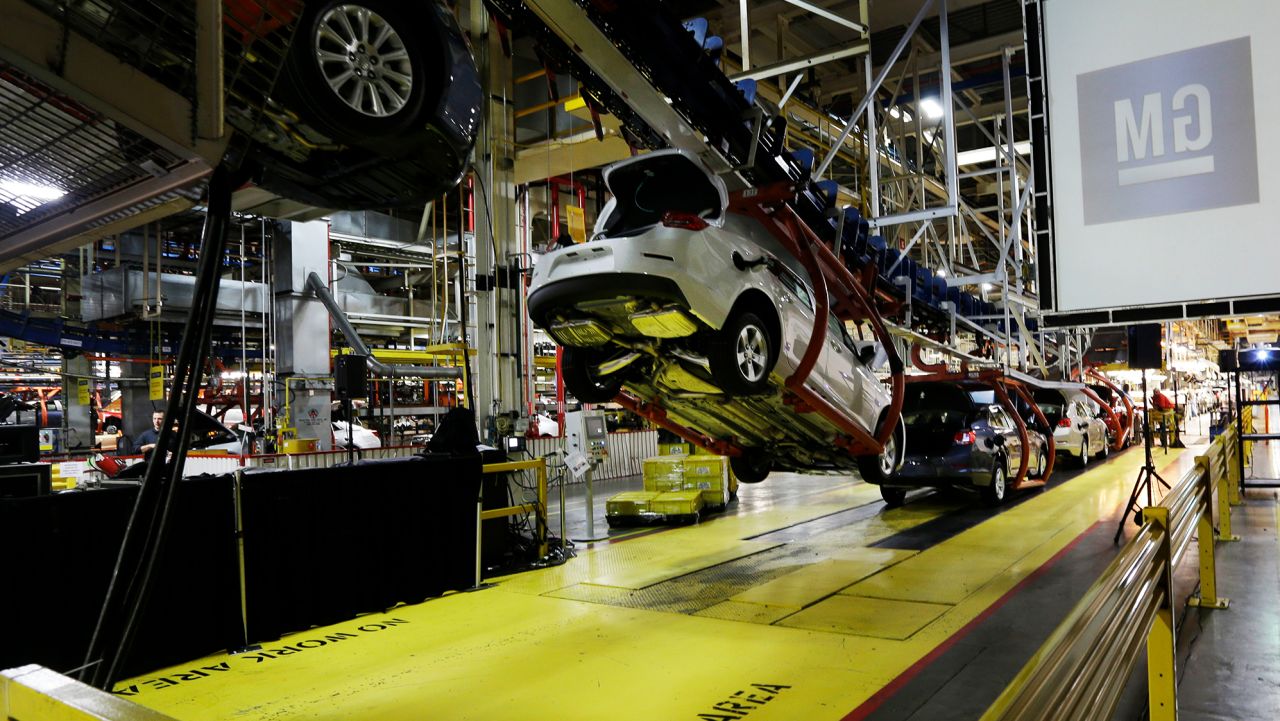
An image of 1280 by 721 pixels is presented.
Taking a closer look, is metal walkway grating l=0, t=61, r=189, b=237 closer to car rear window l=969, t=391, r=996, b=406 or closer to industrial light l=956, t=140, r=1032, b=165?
car rear window l=969, t=391, r=996, b=406

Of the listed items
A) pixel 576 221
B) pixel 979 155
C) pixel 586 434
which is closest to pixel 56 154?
pixel 576 221

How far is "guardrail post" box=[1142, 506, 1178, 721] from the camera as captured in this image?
306 centimetres

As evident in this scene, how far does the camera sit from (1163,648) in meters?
3.11

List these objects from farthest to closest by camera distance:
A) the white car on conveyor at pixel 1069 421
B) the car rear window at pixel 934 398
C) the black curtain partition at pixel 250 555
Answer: the white car on conveyor at pixel 1069 421, the car rear window at pixel 934 398, the black curtain partition at pixel 250 555

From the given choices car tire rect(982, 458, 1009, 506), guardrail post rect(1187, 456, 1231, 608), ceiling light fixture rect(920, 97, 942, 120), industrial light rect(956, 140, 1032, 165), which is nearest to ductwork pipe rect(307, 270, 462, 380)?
car tire rect(982, 458, 1009, 506)

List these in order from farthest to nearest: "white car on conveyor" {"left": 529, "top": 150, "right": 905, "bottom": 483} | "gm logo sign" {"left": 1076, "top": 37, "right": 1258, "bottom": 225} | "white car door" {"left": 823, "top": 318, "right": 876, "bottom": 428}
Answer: "white car door" {"left": 823, "top": 318, "right": 876, "bottom": 428} < "white car on conveyor" {"left": 529, "top": 150, "right": 905, "bottom": 483} < "gm logo sign" {"left": 1076, "top": 37, "right": 1258, "bottom": 225}

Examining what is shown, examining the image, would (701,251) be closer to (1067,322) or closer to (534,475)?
(1067,322)

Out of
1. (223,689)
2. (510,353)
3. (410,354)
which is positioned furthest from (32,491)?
(410,354)

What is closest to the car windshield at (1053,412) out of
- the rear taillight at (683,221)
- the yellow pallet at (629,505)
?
the yellow pallet at (629,505)

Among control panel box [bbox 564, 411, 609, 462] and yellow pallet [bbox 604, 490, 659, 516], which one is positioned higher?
control panel box [bbox 564, 411, 609, 462]

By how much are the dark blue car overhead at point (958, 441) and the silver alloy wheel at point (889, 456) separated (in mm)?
1545

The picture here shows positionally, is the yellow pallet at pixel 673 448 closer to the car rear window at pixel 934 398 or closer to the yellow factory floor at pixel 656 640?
the car rear window at pixel 934 398

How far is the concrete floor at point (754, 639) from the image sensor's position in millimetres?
4062

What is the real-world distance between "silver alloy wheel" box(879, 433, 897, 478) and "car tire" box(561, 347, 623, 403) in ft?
9.39
